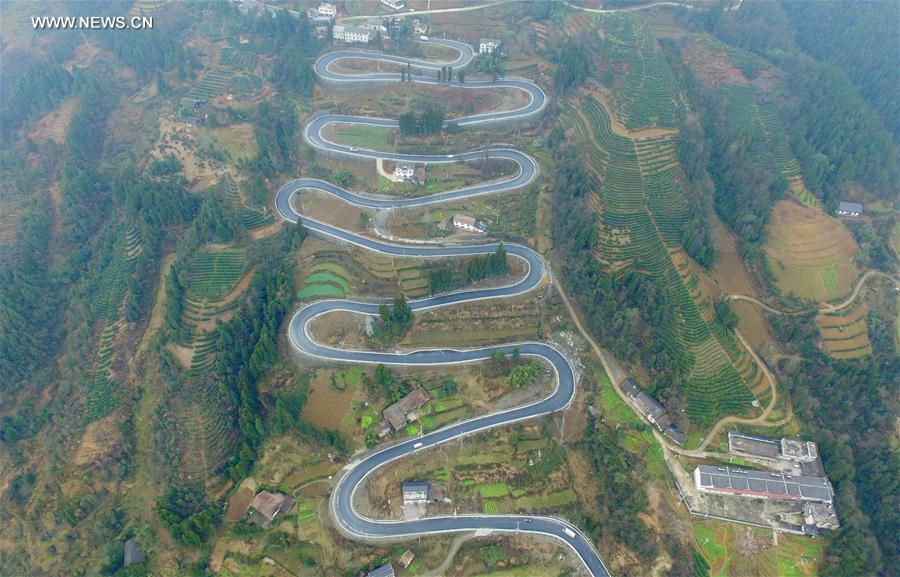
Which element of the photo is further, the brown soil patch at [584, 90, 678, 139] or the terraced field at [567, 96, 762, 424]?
the brown soil patch at [584, 90, 678, 139]

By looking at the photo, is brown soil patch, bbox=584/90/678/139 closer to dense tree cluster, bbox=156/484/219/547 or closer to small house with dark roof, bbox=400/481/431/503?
small house with dark roof, bbox=400/481/431/503

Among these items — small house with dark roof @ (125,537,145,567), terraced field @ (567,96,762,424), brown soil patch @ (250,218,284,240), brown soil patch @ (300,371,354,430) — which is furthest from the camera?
brown soil patch @ (250,218,284,240)

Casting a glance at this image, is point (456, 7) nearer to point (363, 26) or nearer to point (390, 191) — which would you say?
point (363, 26)

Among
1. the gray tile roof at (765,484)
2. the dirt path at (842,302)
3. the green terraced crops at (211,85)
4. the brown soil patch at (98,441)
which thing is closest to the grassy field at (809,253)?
the dirt path at (842,302)

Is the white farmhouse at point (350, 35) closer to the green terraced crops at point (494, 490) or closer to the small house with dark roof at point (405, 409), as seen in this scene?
the small house with dark roof at point (405, 409)

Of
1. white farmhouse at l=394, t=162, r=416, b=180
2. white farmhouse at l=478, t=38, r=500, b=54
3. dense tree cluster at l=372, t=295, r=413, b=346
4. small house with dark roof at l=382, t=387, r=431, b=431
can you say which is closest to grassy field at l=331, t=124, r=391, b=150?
white farmhouse at l=394, t=162, r=416, b=180

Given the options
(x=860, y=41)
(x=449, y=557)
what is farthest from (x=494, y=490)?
(x=860, y=41)

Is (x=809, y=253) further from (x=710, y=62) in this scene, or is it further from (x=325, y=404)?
(x=325, y=404)
